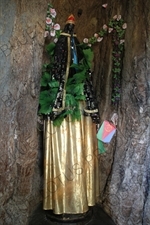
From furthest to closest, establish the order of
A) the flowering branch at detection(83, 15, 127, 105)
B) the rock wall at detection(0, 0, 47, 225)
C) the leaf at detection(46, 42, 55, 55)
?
the flowering branch at detection(83, 15, 127, 105) < the leaf at detection(46, 42, 55, 55) < the rock wall at detection(0, 0, 47, 225)

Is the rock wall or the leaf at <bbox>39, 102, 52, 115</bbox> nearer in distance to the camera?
the rock wall

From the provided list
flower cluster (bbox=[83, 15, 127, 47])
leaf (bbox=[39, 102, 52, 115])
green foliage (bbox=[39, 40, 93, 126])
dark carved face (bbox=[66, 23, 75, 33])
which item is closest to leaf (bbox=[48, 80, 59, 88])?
green foliage (bbox=[39, 40, 93, 126])

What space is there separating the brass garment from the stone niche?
0.14 meters

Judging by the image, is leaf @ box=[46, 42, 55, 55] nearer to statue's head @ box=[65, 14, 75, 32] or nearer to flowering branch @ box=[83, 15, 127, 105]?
statue's head @ box=[65, 14, 75, 32]

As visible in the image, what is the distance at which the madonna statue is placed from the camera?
2.02 meters

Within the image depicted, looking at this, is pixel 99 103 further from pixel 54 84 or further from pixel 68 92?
pixel 54 84

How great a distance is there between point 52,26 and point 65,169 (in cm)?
119

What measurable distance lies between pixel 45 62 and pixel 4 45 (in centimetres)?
55

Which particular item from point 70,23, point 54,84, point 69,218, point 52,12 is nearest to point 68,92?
point 54,84

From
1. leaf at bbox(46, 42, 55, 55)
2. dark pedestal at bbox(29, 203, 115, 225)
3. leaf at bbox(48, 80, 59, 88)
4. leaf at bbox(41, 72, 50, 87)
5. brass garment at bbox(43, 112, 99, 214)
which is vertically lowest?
dark pedestal at bbox(29, 203, 115, 225)

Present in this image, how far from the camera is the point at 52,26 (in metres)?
2.25

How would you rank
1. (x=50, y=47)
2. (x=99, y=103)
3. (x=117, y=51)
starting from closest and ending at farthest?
(x=50, y=47), (x=117, y=51), (x=99, y=103)

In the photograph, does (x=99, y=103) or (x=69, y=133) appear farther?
(x=99, y=103)

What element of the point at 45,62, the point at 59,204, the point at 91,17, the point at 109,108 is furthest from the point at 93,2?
the point at 59,204
